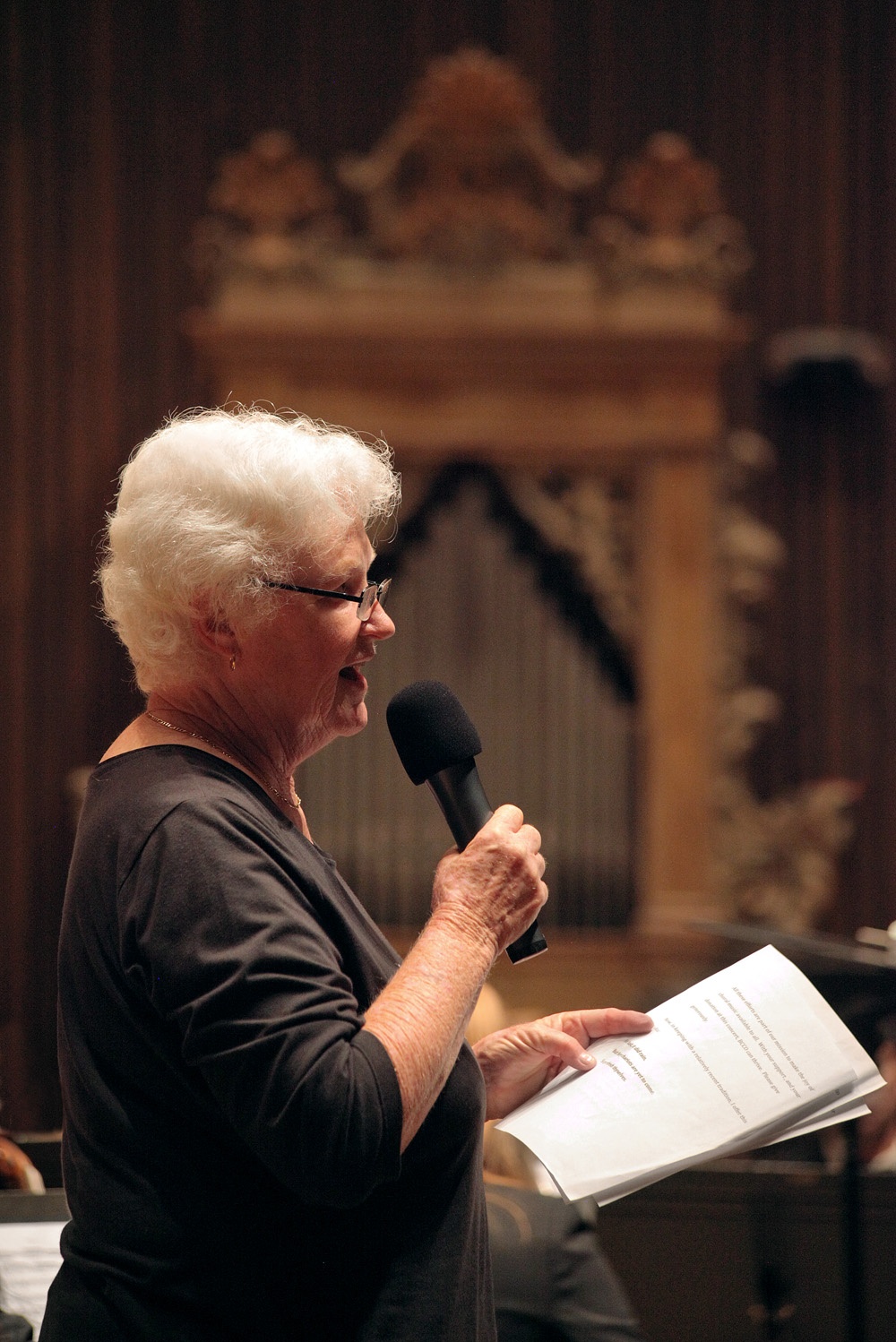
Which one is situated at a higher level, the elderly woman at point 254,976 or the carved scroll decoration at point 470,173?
the carved scroll decoration at point 470,173

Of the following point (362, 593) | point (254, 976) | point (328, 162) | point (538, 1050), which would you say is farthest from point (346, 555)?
point (328, 162)

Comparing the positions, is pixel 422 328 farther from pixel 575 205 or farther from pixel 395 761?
pixel 395 761

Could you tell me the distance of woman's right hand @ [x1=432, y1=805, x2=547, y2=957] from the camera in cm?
115

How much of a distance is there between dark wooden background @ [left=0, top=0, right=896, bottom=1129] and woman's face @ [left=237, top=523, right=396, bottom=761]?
12.7ft

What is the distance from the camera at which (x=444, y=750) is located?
1.35 meters

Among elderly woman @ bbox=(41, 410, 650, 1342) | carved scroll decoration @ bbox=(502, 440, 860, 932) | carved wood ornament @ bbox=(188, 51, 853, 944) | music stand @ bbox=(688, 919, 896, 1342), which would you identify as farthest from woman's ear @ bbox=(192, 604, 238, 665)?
carved scroll decoration @ bbox=(502, 440, 860, 932)

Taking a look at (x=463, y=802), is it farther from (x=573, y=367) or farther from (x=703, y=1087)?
(x=573, y=367)

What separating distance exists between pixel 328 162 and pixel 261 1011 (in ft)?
15.3

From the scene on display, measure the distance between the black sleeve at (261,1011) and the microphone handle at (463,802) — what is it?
262mm

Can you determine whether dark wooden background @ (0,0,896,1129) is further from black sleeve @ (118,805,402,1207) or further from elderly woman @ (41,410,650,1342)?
black sleeve @ (118,805,402,1207)

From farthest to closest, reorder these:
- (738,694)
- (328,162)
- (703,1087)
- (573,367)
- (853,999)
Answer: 1. (328,162)
2. (738,694)
3. (573,367)
4. (853,999)
5. (703,1087)

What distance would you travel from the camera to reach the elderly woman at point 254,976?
3.33ft

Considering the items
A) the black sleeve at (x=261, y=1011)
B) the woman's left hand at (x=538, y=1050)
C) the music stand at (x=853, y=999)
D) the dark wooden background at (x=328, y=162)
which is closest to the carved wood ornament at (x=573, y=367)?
the dark wooden background at (x=328, y=162)

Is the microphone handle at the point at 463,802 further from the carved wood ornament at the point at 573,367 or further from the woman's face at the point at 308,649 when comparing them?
the carved wood ornament at the point at 573,367
